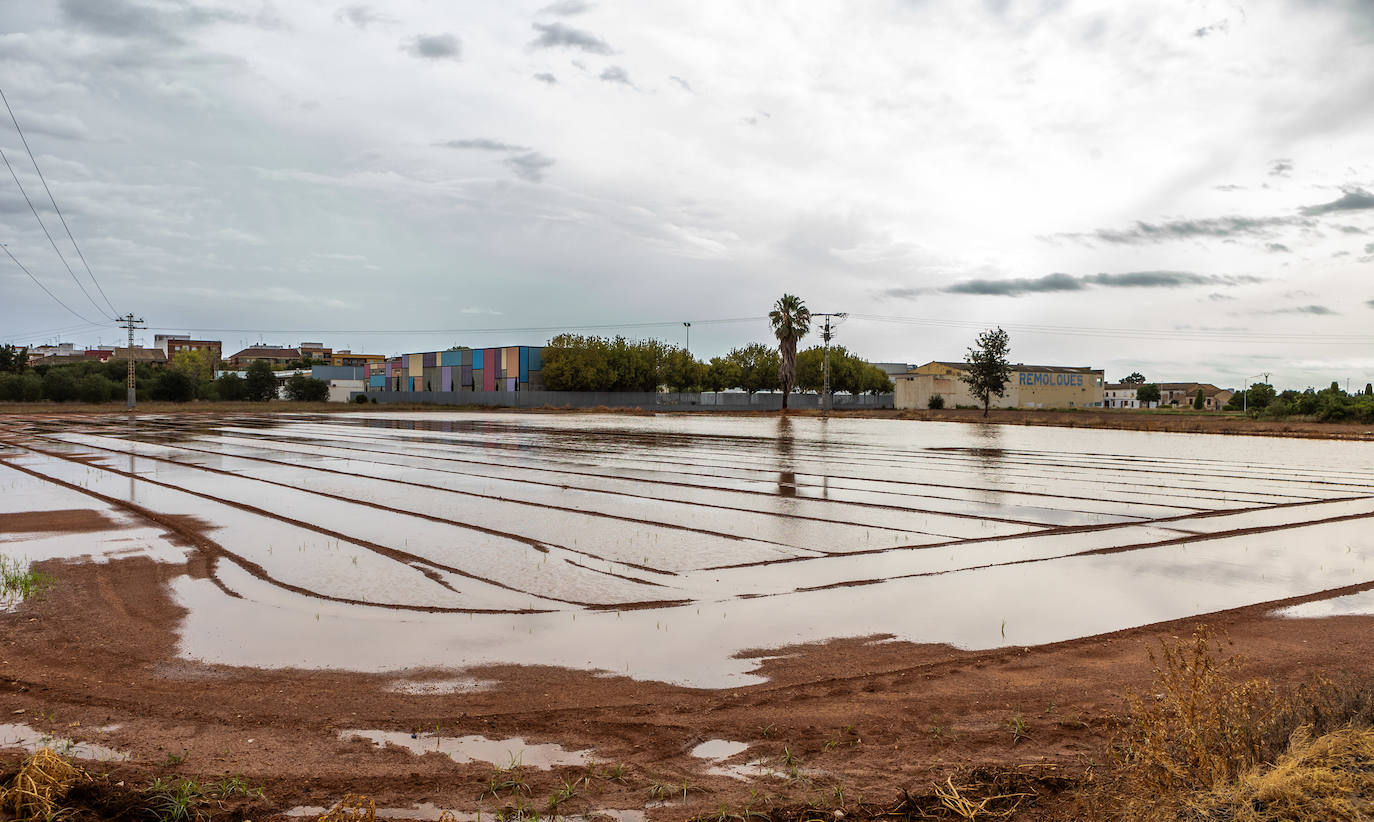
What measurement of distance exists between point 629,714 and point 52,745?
10.5 ft

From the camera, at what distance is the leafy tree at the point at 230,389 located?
107m

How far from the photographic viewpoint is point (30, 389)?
90.4 metres

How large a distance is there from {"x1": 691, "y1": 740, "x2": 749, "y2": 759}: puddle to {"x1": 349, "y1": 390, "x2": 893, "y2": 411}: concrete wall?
86.0 metres

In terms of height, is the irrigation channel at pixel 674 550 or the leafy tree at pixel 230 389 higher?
the leafy tree at pixel 230 389

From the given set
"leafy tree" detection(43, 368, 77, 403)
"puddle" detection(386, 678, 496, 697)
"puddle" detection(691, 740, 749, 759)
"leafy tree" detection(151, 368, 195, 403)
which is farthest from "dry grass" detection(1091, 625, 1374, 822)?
"leafy tree" detection(151, 368, 195, 403)

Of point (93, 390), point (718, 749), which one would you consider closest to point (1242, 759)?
point (718, 749)

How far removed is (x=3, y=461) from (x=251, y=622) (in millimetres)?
21777

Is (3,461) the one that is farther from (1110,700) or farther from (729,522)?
(1110,700)

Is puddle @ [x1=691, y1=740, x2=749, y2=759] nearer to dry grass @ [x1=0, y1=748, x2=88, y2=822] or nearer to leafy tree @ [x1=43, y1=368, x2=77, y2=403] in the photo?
dry grass @ [x1=0, y1=748, x2=88, y2=822]

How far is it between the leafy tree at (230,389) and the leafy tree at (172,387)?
570 cm

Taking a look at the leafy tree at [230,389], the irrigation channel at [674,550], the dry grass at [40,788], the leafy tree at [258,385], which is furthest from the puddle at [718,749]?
the leafy tree at [258,385]

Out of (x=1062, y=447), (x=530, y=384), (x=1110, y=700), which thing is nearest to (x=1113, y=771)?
(x=1110, y=700)

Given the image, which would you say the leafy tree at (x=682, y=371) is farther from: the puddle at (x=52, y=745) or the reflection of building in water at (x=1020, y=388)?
the puddle at (x=52, y=745)

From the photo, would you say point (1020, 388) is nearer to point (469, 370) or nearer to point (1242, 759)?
point (469, 370)
